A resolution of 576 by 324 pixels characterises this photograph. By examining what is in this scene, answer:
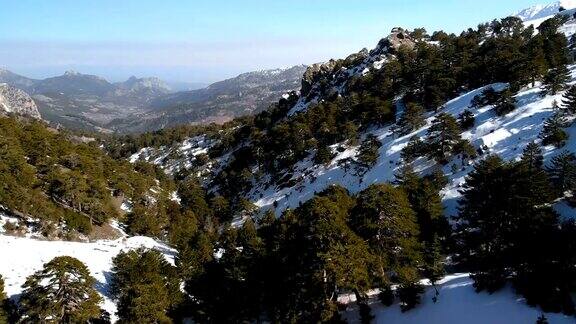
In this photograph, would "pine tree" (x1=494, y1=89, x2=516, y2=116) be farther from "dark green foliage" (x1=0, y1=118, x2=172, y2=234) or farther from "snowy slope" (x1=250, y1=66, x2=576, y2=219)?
"dark green foliage" (x1=0, y1=118, x2=172, y2=234)

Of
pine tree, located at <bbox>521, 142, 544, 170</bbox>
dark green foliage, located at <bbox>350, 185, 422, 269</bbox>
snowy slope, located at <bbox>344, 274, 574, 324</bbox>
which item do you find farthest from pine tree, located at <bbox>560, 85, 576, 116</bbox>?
dark green foliage, located at <bbox>350, 185, 422, 269</bbox>

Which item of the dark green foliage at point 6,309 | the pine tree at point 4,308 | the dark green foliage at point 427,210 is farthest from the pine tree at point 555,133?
the pine tree at point 4,308

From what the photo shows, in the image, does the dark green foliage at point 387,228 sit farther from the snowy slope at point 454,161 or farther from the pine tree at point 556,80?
the pine tree at point 556,80

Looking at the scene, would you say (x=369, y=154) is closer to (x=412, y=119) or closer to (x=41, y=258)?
(x=412, y=119)

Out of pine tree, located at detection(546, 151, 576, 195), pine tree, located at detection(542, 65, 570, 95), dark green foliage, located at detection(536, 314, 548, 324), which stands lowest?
dark green foliage, located at detection(536, 314, 548, 324)

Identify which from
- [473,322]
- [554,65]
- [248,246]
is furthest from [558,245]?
[554,65]
